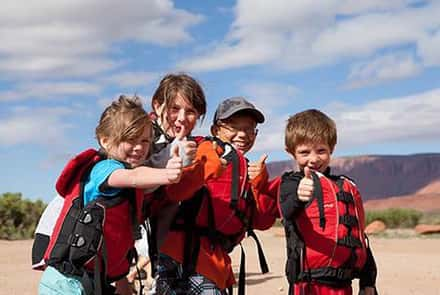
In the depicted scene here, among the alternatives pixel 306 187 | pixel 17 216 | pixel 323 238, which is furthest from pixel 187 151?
pixel 17 216

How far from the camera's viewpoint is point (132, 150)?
3.59 meters

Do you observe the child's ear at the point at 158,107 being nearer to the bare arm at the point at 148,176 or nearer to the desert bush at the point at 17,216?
the bare arm at the point at 148,176

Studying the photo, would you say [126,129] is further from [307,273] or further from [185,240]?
[307,273]

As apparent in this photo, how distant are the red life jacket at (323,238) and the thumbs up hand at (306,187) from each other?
0.40ft

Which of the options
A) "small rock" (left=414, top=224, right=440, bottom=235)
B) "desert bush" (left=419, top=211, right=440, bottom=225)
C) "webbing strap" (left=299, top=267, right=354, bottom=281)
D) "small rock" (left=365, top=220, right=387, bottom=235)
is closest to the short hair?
"webbing strap" (left=299, top=267, right=354, bottom=281)

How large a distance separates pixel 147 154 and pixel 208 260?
0.60 m

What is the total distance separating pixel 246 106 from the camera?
414 cm

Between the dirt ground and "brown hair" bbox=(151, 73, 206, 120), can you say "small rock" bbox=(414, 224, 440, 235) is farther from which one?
"brown hair" bbox=(151, 73, 206, 120)

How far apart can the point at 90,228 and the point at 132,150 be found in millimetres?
397

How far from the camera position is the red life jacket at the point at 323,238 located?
4.11 m

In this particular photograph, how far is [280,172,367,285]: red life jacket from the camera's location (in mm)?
4105

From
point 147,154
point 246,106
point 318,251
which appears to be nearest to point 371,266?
point 318,251

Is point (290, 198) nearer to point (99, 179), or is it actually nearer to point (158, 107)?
point (158, 107)

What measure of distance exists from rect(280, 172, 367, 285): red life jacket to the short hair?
0.62 feet
